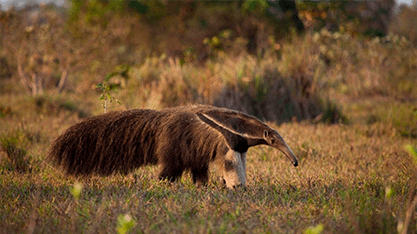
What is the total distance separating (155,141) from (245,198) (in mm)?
902

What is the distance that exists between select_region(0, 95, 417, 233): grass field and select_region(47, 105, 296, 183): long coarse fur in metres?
0.16

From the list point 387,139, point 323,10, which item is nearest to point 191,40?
point 323,10

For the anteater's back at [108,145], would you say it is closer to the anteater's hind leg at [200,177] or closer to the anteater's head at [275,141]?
the anteater's hind leg at [200,177]

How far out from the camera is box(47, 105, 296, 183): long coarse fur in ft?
12.4

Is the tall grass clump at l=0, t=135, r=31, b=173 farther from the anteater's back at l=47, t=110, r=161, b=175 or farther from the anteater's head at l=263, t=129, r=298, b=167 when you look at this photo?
the anteater's head at l=263, t=129, r=298, b=167

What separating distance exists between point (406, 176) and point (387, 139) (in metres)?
3.03

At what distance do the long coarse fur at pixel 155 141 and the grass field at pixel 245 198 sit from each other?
164mm

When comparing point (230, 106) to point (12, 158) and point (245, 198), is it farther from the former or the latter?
point (245, 198)

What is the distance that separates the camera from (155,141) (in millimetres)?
4023

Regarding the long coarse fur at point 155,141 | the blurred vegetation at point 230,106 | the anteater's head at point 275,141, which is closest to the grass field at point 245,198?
the blurred vegetation at point 230,106

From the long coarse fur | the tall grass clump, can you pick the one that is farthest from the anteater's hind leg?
the tall grass clump

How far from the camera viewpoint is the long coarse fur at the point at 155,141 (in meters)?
3.77

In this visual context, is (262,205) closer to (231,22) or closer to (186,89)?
(186,89)

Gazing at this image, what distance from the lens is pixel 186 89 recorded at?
342 inches
